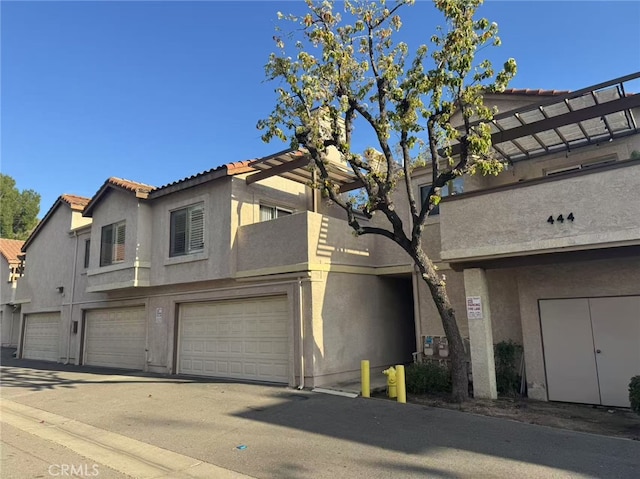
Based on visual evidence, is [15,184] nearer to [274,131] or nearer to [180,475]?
[274,131]

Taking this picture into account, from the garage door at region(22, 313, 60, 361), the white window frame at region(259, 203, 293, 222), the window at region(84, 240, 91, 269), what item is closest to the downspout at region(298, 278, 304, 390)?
the white window frame at region(259, 203, 293, 222)

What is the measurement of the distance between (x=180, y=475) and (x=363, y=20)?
846 cm

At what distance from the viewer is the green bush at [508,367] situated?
9.50 meters

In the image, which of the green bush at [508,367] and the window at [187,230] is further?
the window at [187,230]

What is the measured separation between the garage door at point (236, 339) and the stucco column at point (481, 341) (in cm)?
454

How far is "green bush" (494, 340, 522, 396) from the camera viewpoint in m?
9.50

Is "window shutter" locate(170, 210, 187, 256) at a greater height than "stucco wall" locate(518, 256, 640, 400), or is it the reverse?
"window shutter" locate(170, 210, 187, 256)

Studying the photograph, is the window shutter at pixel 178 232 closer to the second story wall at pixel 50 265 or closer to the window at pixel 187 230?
the window at pixel 187 230

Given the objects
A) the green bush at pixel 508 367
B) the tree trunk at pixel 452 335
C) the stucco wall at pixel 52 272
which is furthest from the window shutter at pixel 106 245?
the green bush at pixel 508 367

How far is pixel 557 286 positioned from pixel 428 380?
11.2 feet

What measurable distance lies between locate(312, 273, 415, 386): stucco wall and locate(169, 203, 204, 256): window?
4.37 meters

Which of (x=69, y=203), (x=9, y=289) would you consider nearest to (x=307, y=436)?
(x=69, y=203)

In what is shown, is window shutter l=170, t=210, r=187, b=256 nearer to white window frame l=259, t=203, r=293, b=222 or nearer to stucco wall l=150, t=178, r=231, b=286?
stucco wall l=150, t=178, r=231, b=286
